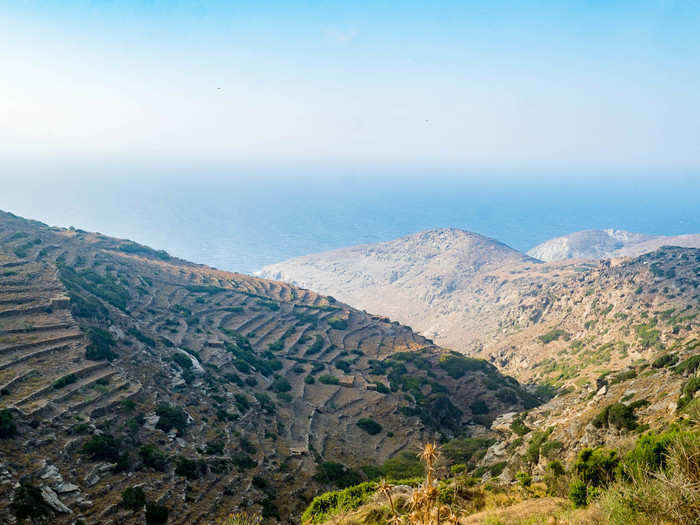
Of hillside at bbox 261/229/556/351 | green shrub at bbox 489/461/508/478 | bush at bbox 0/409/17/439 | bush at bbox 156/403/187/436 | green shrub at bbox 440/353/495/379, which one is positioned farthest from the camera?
hillside at bbox 261/229/556/351

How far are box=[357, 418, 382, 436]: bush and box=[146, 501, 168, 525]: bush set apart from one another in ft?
77.5

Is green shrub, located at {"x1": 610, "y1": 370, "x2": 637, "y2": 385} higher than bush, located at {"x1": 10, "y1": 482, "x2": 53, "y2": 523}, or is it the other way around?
bush, located at {"x1": 10, "y1": 482, "x2": 53, "y2": 523}

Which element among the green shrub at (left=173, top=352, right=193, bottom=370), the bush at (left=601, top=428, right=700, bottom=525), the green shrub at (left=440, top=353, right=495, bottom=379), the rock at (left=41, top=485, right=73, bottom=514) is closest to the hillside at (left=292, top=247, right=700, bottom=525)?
the bush at (left=601, top=428, right=700, bottom=525)

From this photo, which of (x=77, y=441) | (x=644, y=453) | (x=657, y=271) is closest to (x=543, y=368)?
(x=657, y=271)

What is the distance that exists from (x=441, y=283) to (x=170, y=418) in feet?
444

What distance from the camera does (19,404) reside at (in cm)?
2219

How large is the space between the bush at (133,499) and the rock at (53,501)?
2.44 meters

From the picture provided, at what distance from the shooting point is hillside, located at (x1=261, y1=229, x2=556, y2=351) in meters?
118

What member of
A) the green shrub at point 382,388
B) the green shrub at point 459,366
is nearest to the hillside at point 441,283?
the green shrub at point 459,366

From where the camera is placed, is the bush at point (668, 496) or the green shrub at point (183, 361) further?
the green shrub at point (183, 361)

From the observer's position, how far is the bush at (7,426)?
1970 cm

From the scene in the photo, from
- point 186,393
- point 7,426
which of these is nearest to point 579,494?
point 7,426

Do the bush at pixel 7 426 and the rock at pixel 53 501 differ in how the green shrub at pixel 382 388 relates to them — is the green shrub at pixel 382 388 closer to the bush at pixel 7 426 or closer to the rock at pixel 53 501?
the rock at pixel 53 501

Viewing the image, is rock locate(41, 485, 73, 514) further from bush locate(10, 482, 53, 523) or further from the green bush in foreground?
the green bush in foreground
